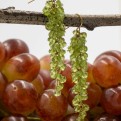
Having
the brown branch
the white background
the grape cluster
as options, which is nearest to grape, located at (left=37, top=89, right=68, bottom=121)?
the grape cluster

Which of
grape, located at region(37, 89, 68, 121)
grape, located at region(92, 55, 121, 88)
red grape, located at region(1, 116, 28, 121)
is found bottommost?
red grape, located at region(1, 116, 28, 121)

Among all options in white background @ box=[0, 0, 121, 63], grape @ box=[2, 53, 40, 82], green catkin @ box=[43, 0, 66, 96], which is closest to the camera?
green catkin @ box=[43, 0, 66, 96]

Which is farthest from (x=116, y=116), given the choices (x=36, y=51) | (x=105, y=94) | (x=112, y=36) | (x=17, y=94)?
(x=112, y=36)

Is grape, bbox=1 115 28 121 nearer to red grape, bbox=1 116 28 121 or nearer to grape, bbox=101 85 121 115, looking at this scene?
red grape, bbox=1 116 28 121

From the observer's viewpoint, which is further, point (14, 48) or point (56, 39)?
point (14, 48)

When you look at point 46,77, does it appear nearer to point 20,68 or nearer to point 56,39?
point 20,68

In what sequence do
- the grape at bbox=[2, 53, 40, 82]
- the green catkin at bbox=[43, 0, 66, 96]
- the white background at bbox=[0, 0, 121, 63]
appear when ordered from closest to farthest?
1. the green catkin at bbox=[43, 0, 66, 96]
2. the grape at bbox=[2, 53, 40, 82]
3. the white background at bbox=[0, 0, 121, 63]

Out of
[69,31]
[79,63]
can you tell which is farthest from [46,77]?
[69,31]

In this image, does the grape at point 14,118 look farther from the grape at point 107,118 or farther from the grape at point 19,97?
the grape at point 107,118
